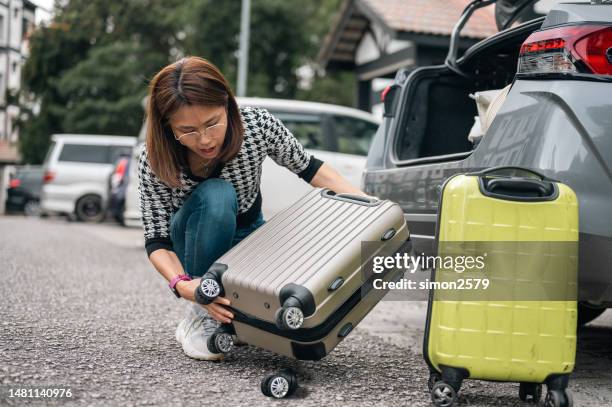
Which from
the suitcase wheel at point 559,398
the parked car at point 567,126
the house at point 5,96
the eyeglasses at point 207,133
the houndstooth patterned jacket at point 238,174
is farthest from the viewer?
the house at point 5,96

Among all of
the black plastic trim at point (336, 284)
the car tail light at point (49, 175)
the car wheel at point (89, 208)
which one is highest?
the black plastic trim at point (336, 284)

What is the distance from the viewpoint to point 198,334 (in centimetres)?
301

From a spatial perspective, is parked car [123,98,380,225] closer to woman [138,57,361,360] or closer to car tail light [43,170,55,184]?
woman [138,57,361,360]

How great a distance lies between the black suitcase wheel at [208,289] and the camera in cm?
261

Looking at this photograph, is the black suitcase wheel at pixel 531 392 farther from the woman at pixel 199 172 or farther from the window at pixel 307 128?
the window at pixel 307 128

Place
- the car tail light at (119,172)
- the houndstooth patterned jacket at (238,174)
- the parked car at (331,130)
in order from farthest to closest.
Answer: the car tail light at (119,172)
the parked car at (331,130)
the houndstooth patterned jacket at (238,174)

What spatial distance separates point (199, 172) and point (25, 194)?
1959cm

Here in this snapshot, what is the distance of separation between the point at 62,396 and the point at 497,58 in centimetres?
250

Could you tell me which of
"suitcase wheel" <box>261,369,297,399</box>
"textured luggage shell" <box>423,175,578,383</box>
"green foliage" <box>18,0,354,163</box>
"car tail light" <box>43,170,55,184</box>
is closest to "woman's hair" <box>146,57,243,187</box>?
"suitcase wheel" <box>261,369,297,399</box>

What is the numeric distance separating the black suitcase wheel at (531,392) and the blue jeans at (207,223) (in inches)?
47.2

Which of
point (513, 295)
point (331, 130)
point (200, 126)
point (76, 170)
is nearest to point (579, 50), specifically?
point (513, 295)

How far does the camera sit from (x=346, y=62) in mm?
16469

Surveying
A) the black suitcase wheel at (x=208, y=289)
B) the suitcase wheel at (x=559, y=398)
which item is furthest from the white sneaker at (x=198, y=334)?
the suitcase wheel at (x=559, y=398)

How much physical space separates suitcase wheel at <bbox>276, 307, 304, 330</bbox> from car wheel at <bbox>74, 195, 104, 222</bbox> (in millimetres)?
14751
